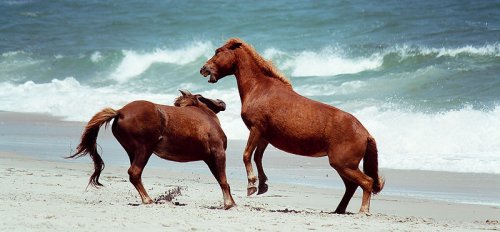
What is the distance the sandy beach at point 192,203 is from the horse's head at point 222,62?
4.27 ft

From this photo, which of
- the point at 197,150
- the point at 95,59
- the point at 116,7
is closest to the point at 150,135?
the point at 197,150

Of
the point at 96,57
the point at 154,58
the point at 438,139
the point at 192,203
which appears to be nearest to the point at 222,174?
the point at 192,203

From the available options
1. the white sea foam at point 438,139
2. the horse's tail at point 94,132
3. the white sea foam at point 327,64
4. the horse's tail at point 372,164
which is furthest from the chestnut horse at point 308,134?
the white sea foam at point 327,64

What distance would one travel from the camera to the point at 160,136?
938 cm

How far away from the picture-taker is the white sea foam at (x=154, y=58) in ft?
102

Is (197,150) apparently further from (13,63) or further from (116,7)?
(116,7)

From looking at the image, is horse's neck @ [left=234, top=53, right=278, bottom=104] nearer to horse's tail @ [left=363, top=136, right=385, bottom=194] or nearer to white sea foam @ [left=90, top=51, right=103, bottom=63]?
horse's tail @ [left=363, top=136, right=385, bottom=194]

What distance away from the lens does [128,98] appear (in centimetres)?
2455

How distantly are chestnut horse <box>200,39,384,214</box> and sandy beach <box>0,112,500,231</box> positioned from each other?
358 millimetres

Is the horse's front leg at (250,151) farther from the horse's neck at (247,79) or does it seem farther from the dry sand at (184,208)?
the horse's neck at (247,79)

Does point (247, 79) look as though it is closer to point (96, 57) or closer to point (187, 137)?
point (187, 137)

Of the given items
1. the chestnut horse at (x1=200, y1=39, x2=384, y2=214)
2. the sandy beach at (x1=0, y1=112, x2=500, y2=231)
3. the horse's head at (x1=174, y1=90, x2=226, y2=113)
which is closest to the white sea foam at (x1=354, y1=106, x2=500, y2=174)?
the sandy beach at (x1=0, y1=112, x2=500, y2=231)

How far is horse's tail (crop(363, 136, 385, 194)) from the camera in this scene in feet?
31.5

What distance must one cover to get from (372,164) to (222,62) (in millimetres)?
1809
